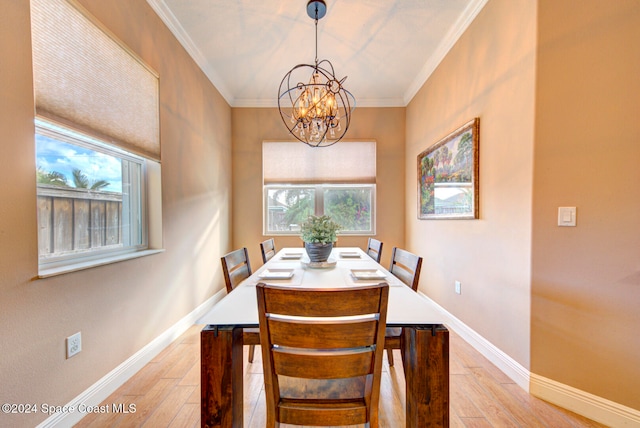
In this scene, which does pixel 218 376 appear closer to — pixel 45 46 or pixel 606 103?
pixel 45 46

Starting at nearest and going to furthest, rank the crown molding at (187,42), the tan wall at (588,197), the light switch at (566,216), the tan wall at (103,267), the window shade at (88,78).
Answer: the tan wall at (103,267) → the window shade at (88,78) → the tan wall at (588,197) → the light switch at (566,216) → the crown molding at (187,42)

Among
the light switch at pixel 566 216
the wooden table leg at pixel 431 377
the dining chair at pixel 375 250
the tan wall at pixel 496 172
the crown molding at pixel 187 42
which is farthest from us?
the dining chair at pixel 375 250

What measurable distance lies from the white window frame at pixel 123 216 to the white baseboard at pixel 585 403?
2.78 meters

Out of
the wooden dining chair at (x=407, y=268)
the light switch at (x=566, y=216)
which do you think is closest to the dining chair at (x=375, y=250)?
the wooden dining chair at (x=407, y=268)

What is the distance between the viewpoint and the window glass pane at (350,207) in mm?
3854

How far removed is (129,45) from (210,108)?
1307mm

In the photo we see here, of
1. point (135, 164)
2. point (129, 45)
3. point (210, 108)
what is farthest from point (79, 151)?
point (210, 108)

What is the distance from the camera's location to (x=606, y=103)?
137 centimetres

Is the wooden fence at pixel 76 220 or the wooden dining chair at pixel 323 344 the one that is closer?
the wooden dining chair at pixel 323 344

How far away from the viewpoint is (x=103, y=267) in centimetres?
153

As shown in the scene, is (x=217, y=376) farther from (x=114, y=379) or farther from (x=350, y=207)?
(x=350, y=207)

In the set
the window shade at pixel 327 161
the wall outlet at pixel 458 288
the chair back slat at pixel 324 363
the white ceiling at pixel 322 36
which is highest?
the white ceiling at pixel 322 36

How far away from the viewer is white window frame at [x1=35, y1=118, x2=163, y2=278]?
1.31 m

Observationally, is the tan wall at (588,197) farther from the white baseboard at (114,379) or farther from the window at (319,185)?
the white baseboard at (114,379)
